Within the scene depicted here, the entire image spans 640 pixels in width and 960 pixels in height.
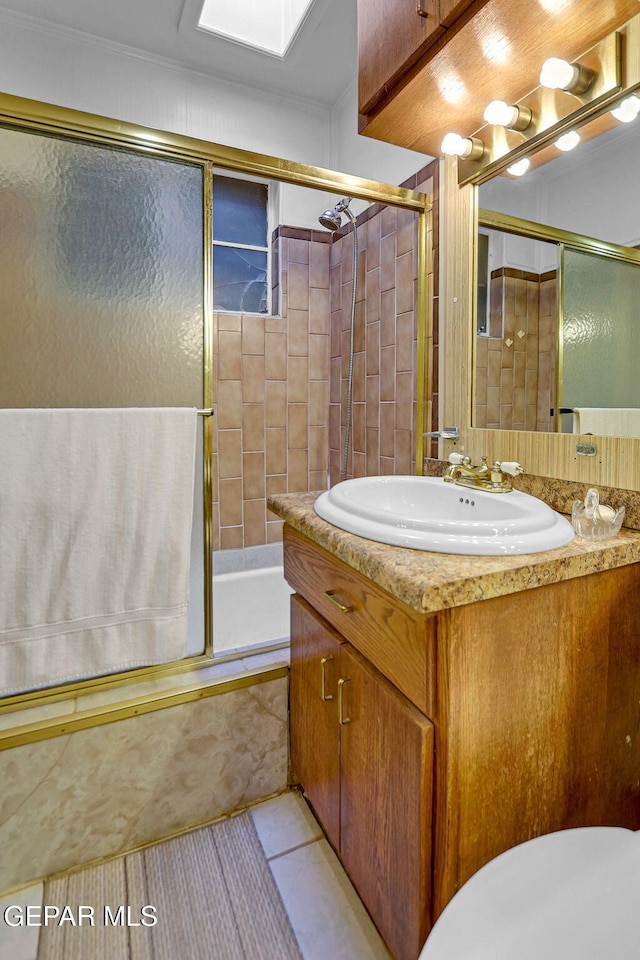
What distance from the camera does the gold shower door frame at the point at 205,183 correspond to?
114cm

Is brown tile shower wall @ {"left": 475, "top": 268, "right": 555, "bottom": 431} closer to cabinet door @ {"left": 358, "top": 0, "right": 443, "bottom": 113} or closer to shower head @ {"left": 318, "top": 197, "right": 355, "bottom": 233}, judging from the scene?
cabinet door @ {"left": 358, "top": 0, "right": 443, "bottom": 113}

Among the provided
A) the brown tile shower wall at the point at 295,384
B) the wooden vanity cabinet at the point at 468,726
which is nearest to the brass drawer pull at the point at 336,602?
the wooden vanity cabinet at the point at 468,726

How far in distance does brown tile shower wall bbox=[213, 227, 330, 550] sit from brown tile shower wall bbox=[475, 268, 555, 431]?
3.76 feet

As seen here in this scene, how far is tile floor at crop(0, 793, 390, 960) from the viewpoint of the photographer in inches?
38.8

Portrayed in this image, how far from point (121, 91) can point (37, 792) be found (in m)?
2.40

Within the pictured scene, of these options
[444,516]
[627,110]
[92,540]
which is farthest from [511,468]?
[92,540]

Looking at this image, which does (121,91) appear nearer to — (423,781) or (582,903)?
(423,781)

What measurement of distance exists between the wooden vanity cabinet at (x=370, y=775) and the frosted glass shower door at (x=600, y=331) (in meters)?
0.77

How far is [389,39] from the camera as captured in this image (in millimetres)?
1180

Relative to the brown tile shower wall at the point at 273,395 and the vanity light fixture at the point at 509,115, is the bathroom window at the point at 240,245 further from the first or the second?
the vanity light fixture at the point at 509,115

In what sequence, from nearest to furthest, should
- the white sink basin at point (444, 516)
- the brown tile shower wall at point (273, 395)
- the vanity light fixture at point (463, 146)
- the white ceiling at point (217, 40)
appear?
the white sink basin at point (444, 516)
the vanity light fixture at point (463, 146)
the white ceiling at point (217, 40)
the brown tile shower wall at point (273, 395)

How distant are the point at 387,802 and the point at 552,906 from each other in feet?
0.98

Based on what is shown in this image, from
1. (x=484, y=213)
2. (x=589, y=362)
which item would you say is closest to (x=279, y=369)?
(x=484, y=213)

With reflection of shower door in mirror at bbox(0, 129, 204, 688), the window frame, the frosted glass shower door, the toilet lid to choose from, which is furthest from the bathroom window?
the toilet lid
